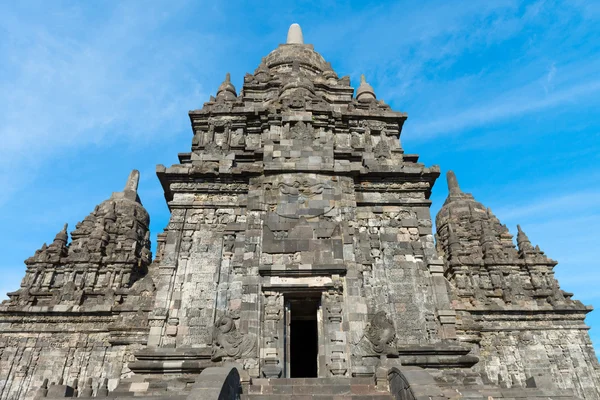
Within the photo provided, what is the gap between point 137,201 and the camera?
104 ft

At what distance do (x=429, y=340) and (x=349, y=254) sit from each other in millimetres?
3275

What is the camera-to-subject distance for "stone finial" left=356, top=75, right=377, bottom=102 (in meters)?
22.2

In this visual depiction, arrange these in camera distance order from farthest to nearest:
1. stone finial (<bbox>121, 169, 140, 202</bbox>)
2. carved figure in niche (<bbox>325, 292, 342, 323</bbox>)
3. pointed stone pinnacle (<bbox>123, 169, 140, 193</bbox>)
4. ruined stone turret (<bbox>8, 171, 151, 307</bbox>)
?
pointed stone pinnacle (<bbox>123, 169, 140, 193</bbox>) → stone finial (<bbox>121, 169, 140, 202</bbox>) → ruined stone turret (<bbox>8, 171, 151, 307</bbox>) → carved figure in niche (<bbox>325, 292, 342, 323</bbox>)

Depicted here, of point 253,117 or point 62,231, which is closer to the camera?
point 253,117

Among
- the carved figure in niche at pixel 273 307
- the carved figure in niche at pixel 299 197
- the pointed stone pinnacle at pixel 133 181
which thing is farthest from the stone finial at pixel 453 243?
the pointed stone pinnacle at pixel 133 181

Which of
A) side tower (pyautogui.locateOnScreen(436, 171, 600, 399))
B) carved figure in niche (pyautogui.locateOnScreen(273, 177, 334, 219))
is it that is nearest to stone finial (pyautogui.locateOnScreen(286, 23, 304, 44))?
carved figure in niche (pyautogui.locateOnScreen(273, 177, 334, 219))

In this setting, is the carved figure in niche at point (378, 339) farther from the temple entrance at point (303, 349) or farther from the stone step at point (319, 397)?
the temple entrance at point (303, 349)

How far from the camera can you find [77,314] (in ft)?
73.7

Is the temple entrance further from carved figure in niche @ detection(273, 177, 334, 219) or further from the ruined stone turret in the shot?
the ruined stone turret

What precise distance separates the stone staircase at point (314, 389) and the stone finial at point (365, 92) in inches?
591

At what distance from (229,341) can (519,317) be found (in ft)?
60.6

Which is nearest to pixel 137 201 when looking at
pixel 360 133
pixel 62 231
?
pixel 62 231

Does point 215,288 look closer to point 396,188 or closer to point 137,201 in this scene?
point 396,188

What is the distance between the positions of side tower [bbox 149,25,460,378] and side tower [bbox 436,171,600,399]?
25.5 ft
